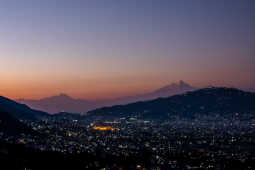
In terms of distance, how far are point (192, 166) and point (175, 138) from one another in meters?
60.7

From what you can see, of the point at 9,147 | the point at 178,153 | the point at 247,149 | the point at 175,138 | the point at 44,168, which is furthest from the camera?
the point at 175,138

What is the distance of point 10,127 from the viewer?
→ 459 feet

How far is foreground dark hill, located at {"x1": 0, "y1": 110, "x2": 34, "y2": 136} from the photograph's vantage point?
435 ft

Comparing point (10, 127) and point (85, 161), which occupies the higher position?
point (10, 127)

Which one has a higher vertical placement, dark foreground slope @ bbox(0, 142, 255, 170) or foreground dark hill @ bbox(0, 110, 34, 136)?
foreground dark hill @ bbox(0, 110, 34, 136)

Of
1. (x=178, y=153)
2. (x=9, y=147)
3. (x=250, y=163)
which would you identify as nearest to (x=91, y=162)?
(x=9, y=147)

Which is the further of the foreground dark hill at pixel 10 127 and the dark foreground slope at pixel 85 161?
the foreground dark hill at pixel 10 127

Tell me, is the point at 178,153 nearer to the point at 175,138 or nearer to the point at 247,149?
the point at 247,149

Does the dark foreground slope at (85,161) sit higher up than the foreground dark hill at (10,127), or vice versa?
the foreground dark hill at (10,127)

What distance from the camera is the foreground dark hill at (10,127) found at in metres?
133

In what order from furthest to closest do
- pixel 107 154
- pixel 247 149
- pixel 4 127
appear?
pixel 4 127 < pixel 247 149 < pixel 107 154

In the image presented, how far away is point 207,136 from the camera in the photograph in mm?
154500

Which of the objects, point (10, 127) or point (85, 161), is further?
point (10, 127)

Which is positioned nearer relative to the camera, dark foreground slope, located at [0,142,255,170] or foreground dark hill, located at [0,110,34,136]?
dark foreground slope, located at [0,142,255,170]
